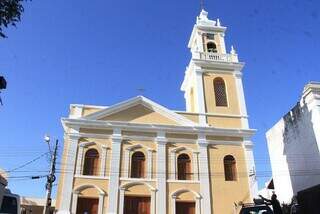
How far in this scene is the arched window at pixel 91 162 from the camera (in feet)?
72.0

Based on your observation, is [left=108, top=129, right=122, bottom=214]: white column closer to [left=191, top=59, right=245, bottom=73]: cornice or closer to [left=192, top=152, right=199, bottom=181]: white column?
[left=192, top=152, right=199, bottom=181]: white column

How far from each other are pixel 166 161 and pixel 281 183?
833cm

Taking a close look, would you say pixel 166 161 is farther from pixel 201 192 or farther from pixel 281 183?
pixel 281 183

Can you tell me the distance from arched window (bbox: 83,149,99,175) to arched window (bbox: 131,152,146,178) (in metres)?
2.30

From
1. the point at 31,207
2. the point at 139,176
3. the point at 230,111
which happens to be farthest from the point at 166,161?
the point at 31,207

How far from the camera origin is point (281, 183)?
2428 cm

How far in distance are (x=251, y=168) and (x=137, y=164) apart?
7.57m

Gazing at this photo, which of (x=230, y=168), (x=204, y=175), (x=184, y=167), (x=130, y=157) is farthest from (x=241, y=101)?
(x=130, y=157)

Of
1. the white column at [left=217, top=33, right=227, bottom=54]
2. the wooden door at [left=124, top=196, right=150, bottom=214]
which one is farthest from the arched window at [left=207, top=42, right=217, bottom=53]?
the wooden door at [left=124, top=196, right=150, bottom=214]

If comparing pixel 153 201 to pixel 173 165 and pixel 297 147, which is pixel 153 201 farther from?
pixel 297 147

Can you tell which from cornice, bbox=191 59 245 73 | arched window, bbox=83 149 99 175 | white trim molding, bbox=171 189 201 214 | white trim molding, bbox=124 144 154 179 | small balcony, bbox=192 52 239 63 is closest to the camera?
white trim molding, bbox=171 189 201 214

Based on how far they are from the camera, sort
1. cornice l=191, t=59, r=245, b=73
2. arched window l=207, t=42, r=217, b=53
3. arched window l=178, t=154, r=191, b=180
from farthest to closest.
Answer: arched window l=207, t=42, r=217, b=53 → cornice l=191, t=59, r=245, b=73 → arched window l=178, t=154, r=191, b=180

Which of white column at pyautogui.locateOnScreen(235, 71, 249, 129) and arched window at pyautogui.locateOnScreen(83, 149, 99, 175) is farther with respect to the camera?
white column at pyautogui.locateOnScreen(235, 71, 249, 129)

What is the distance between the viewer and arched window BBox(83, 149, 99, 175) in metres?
22.0
